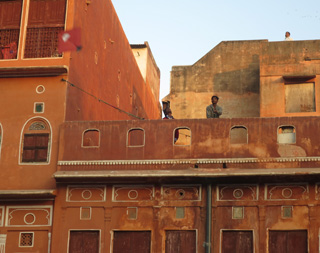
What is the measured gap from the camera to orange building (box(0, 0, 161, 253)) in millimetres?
18969

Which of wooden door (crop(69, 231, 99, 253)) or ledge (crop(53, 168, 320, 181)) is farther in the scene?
wooden door (crop(69, 231, 99, 253))

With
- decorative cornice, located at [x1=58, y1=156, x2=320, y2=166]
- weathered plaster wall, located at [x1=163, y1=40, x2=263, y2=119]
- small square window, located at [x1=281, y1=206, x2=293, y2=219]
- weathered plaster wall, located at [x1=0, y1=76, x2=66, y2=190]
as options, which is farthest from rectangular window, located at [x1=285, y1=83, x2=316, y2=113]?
weathered plaster wall, located at [x1=0, y1=76, x2=66, y2=190]

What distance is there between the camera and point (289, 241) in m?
17.8

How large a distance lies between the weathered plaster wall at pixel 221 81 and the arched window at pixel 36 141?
38.8 ft

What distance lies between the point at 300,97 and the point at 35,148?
11.5m

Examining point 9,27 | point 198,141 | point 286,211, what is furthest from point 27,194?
point 286,211

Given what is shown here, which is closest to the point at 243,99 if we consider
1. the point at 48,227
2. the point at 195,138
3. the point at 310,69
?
the point at 310,69

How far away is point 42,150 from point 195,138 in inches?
175

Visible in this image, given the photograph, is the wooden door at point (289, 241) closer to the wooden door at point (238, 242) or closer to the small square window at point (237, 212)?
the wooden door at point (238, 242)

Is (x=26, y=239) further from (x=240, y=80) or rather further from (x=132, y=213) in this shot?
(x=240, y=80)

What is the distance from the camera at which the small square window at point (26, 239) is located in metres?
18.9

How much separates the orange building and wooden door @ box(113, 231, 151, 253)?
1928mm

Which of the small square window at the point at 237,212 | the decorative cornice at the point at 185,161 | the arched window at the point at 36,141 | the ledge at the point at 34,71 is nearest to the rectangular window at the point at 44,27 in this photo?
the ledge at the point at 34,71

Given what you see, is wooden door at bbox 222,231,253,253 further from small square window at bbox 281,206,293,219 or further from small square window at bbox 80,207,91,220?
small square window at bbox 80,207,91,220
